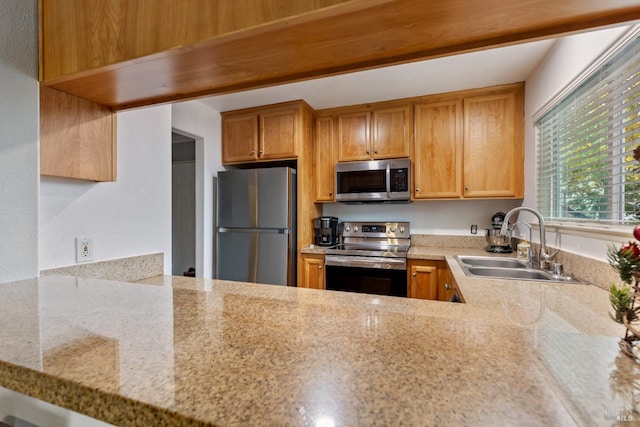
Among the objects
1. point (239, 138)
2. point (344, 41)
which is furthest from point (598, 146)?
point (239, 138)

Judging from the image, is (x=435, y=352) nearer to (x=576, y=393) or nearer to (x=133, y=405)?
(x=576, y=393)

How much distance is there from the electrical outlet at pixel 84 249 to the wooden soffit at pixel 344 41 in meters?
0.60

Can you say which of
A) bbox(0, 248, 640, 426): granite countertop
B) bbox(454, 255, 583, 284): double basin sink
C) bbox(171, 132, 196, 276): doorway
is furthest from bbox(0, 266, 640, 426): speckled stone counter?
bbox(171, 132, 196, 276): doorway

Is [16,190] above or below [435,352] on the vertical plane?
above

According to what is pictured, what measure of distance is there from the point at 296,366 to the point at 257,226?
2.47 metres

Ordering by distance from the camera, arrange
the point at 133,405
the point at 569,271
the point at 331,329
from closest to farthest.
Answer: the point at 133,405, the point at 331,329, the point at 569,271

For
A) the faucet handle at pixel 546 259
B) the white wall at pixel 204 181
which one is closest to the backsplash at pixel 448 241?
the faucet handle at pixel 546 259

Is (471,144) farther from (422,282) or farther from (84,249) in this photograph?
(84,249)

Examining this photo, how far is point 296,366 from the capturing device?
0.44 metres

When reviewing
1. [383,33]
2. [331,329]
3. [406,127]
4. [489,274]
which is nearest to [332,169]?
[406,127]

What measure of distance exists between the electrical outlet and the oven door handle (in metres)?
1.79

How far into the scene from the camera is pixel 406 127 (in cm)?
284

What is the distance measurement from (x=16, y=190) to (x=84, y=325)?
29.4 inches

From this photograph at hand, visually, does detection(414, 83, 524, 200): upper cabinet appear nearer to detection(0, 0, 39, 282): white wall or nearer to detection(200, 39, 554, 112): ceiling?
detection(200, 39, 554, 112): ceiling
